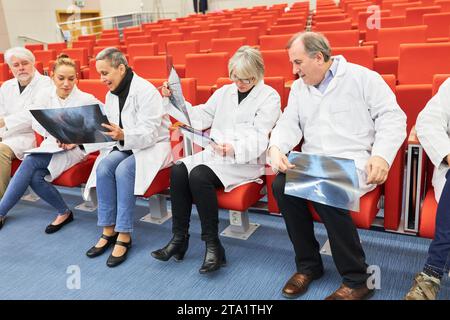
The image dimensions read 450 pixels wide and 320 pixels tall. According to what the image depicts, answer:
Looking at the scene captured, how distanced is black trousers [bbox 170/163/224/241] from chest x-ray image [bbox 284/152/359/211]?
40 centimetres

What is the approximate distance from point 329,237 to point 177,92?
0.97 meters

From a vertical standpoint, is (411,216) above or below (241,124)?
below

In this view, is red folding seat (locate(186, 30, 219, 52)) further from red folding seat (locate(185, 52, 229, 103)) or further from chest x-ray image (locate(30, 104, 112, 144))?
chest x-ray image (locate(30, 104, 112, 144))

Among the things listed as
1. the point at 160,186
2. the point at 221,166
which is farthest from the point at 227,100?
the point at 160,186

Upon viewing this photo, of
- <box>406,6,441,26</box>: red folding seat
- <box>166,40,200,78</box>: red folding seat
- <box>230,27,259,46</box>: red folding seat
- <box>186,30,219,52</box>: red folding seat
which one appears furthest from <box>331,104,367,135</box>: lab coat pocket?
<box>186,30,219,52</box>: red folding seat

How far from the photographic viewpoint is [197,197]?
182 cm

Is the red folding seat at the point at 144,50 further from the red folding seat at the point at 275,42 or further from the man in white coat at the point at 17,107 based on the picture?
the man in white coat at the point at 17,107

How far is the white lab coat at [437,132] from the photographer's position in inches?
56.8

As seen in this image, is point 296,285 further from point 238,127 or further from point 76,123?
point 76,123

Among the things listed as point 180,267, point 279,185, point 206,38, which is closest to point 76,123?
point 180,267

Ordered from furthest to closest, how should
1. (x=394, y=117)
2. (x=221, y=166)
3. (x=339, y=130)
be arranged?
1. (x=221, y=166)
2. (x=339, y=130)
3. (x=394, y=117)
